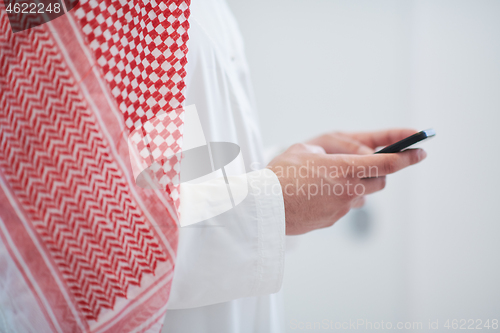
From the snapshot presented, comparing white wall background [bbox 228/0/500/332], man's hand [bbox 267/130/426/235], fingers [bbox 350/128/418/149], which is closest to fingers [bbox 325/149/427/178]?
man's hand [bbox 267/130/426/235]

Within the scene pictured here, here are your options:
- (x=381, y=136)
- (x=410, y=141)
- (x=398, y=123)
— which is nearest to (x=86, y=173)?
(x=410, y=141)

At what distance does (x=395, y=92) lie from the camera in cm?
101

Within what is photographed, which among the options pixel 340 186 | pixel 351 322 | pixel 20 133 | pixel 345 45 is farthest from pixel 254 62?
pixel 351 322

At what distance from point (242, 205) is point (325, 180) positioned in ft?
0.37

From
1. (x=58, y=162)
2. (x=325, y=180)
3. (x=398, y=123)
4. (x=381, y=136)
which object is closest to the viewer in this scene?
A: (x=58, y=162)

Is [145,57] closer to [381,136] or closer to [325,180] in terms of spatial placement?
[325,180]

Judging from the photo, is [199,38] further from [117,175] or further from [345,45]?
[345,45]

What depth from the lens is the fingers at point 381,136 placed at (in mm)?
547

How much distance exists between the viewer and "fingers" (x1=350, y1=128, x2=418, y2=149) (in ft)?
1.79

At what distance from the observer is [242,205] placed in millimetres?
328

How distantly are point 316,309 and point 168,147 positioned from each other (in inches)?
38.0

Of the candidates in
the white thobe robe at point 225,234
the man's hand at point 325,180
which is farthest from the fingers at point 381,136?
the white thobe robe at point 225,234

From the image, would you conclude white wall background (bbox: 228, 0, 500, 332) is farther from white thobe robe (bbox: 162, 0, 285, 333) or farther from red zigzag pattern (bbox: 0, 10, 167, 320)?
red zigzag pattern (bbox: 0, 10, 167, 320)

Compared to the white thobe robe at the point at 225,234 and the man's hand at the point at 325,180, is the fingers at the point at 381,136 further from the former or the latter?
the white thobe robe at the point at 225,234
